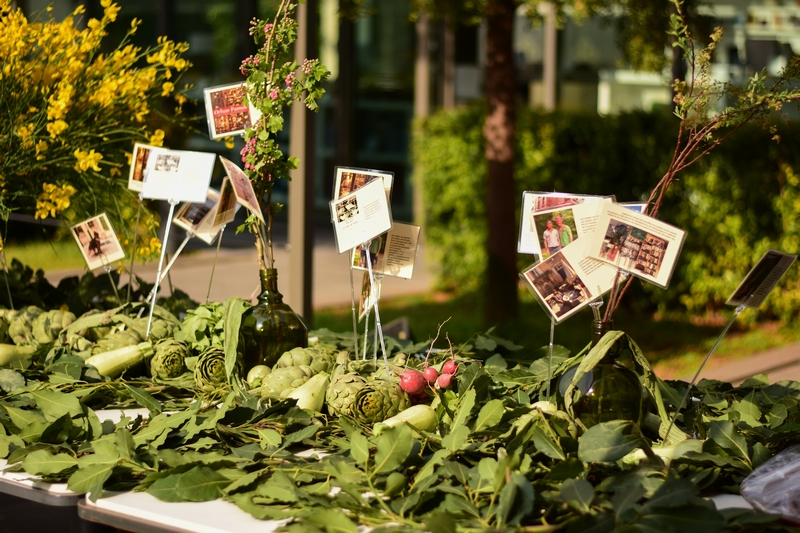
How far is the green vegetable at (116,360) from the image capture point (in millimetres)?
2203

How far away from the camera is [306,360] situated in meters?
2.06

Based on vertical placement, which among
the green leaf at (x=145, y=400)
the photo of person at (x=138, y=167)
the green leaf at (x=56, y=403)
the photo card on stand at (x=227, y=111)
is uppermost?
the photo card on stand at (x=227, y=111)

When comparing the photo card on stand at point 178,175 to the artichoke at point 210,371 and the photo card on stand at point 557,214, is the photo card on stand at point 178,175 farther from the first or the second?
the photo card on stand at point 557,214

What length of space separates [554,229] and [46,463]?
111 cm

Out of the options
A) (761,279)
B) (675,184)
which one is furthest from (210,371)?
(675,184)

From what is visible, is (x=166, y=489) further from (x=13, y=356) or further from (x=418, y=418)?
(x=13, y=356)

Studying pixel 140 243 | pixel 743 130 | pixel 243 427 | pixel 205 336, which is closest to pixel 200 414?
pixel 243 427

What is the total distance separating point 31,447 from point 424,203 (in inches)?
240

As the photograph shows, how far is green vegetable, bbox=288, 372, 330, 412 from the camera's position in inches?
75.0

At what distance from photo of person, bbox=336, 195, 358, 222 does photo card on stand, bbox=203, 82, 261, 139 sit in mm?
434

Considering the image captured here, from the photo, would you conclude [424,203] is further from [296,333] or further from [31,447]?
[31,447]

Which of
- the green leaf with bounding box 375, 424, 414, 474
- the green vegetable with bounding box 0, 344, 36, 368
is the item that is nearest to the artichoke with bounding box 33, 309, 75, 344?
the green vegetable with bounding box 0, 344, 36, 368

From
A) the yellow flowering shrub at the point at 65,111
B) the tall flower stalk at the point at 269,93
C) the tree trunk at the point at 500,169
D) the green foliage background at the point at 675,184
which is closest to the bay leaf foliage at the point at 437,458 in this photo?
the tall flower stalk at the point at 269,93

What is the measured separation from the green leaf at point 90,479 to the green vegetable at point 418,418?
51 cm
